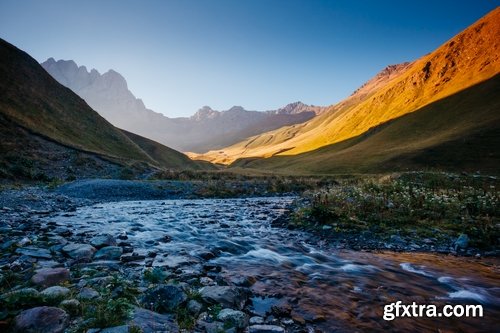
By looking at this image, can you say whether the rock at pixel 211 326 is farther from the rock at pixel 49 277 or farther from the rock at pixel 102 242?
the rock at pixel 102 242

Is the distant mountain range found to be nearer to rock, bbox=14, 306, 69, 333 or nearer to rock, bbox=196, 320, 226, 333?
rock, bbox=14, 306, 69, 333

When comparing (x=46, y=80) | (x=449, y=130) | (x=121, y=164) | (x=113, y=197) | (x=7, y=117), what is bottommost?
(x=113, y=197)

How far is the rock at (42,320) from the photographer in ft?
15.5

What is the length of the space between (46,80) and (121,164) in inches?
1896

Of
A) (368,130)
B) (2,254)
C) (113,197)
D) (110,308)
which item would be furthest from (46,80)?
(368,130)

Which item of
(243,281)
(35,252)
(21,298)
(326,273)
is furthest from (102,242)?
(326,273)

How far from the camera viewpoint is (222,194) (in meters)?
35.4

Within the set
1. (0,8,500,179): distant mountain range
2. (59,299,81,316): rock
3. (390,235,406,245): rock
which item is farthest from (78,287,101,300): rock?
(0,8,500,179): distant mountain range

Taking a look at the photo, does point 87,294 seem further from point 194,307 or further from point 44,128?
point 44,128

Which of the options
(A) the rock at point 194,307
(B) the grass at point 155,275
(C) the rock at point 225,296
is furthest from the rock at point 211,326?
(B) the grass at point 155,275

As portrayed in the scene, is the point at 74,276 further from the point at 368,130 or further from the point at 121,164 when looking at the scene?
the point at 368,130

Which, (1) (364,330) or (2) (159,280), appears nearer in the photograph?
(1) (364,330)

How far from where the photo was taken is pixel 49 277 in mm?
6762

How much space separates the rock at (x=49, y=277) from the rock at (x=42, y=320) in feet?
5.45
